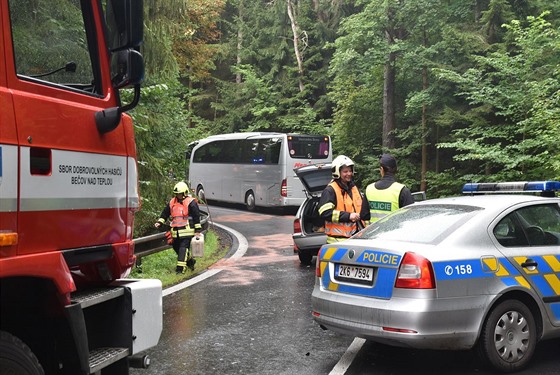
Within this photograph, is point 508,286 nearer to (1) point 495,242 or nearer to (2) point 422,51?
(1) point 495,242

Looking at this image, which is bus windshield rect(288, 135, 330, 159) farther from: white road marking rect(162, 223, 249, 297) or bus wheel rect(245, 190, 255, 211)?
white road marking rect(162, 223, 249, 297)

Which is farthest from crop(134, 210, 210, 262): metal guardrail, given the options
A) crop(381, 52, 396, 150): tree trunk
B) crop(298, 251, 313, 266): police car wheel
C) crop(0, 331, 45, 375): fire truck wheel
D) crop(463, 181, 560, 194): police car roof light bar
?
crop(381, 52, 396, 150): tree trunk

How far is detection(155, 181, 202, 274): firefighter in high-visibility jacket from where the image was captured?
35.8 ft

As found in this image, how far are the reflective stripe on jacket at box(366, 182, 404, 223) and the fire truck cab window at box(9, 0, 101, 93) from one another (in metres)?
4.40

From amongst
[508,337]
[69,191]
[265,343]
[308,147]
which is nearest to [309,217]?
[265,343]

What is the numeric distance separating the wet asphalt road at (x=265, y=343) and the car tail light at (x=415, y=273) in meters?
0.88

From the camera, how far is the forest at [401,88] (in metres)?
15.3

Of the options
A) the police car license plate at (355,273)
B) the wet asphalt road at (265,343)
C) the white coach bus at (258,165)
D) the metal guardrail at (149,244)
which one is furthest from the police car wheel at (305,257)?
the white coach bus at (258,165)

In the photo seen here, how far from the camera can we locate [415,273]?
4.98 metres

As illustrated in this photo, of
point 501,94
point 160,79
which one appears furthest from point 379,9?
point 160,79

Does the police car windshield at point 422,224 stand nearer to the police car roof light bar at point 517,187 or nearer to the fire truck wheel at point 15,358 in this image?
the police car roof light bar at point 517,187

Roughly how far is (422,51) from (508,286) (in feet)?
58.8

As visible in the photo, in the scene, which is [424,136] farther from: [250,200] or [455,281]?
[455,281]

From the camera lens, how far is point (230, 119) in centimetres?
4050
